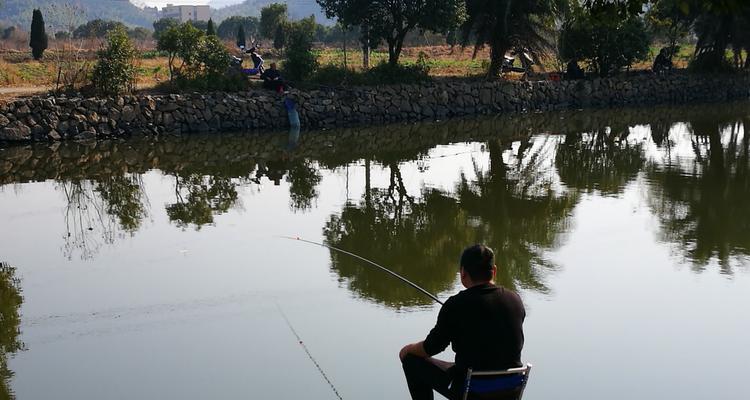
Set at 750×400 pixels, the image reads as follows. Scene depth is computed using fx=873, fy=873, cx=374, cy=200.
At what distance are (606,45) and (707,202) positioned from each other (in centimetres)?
1784

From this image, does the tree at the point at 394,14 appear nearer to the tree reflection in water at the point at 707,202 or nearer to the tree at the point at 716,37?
the tree reflection in water at the point at 707,202

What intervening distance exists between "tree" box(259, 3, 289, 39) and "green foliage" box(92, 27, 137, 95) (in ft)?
86.4

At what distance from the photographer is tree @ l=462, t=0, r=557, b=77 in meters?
25.5

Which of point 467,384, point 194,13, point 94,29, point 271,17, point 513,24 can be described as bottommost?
point 467,384

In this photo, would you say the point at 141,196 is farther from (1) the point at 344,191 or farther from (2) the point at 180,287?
(2) the point at 180,287

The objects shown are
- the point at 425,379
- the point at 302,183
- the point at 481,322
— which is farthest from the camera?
the point at 302,183

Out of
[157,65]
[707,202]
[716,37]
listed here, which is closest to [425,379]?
[707,202]

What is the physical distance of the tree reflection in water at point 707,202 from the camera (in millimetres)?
9203

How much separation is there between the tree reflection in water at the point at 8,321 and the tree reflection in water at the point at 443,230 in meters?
2.85

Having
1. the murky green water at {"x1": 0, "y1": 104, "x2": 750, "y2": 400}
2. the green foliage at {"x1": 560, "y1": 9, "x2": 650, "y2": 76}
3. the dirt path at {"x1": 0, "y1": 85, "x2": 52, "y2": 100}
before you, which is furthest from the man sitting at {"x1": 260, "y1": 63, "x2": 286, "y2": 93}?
the green foliage at {"x1": 560, "y1": 9, "x2": 650, "y2": 76}

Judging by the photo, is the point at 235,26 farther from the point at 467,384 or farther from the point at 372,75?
the point at 467,384

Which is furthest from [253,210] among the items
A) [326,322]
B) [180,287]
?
[326,322]

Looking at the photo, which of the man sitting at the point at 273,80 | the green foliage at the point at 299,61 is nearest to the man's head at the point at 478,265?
the man sitting at the point at 273,80

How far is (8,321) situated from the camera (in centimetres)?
717
